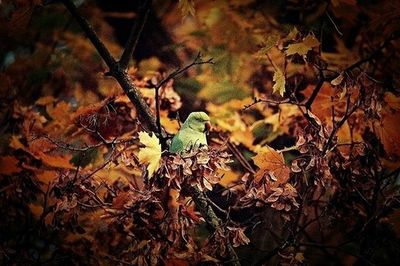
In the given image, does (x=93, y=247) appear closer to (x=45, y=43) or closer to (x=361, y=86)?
(x=361, y=86)

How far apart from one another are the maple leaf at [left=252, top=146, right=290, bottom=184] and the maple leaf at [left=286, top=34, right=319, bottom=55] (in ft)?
1.80

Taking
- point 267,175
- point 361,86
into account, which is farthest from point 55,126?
point 361,86

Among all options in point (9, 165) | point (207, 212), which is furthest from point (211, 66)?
point (9, 165)

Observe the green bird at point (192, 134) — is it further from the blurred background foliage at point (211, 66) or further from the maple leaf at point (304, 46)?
the maple leaf at point (304, 46)

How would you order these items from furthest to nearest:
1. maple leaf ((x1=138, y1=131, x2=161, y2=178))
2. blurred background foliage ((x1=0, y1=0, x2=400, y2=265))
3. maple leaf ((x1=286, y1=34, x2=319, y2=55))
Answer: blurred background foliage ((x1=0, y1=0, x2=400, y2=265)) → maple leaf ((x1=286, y1=34, x2=319, y2=55)) → maple leaf ((x1=138, y1=131, x2=161, y2=178))

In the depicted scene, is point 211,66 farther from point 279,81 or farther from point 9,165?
point 9,165

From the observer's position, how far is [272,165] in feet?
6.91

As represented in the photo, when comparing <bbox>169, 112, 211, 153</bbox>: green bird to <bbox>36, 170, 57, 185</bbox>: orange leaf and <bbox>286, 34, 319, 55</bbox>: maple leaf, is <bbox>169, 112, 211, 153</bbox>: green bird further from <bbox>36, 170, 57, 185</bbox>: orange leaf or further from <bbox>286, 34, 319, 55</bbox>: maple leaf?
<bbox>36, 170, 57, 185</bbox>: orange leaf

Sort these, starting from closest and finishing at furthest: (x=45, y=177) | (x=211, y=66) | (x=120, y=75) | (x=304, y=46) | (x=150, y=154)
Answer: (x=150, y=154) → (x=304, y=46) → (x=120, y=75) → (x=45, y=177) → (x=211, y=66)

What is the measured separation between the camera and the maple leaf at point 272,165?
2.09 metres

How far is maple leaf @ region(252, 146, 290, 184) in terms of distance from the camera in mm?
2090

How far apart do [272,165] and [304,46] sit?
2.23 ft

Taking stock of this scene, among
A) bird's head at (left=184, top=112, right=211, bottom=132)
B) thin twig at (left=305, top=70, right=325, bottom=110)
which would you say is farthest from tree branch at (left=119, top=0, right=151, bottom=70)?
thin twig at (left=305, top=70, right=325, bottom=110)

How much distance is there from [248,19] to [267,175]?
2.11 metres
